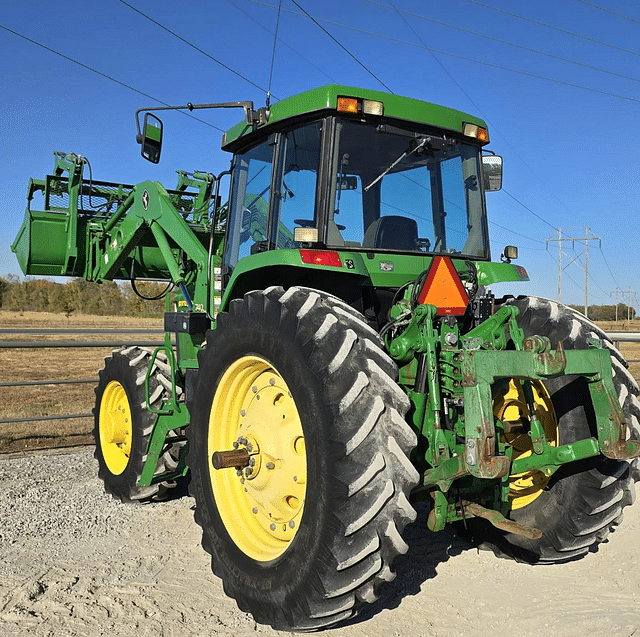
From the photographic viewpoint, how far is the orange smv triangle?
3.35 meters

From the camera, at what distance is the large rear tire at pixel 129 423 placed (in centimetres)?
514

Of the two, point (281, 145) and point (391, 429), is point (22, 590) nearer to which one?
point (391, 429)

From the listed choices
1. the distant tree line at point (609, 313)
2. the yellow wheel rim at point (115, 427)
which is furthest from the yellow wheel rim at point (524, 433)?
the distant tree line at point (609, 313)

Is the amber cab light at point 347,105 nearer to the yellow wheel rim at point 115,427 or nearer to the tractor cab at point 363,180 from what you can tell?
the tractor cab at point 363,180

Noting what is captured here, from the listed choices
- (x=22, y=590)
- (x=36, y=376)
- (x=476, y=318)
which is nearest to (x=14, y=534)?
(x=22, y=590)

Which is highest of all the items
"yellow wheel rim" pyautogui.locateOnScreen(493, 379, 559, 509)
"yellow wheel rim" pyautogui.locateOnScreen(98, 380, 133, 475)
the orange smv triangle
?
the orange smv triangle

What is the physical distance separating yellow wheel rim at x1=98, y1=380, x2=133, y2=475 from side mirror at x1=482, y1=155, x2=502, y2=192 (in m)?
3.39

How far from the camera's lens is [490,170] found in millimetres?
4375

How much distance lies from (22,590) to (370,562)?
205cm

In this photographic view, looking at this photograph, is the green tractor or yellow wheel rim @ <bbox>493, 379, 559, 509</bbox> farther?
yellow wheel rim @ <bbox>493, 379, 559, 509</bbox>

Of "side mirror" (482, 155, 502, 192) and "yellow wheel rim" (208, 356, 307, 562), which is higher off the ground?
"side mirror" (482, 155, 502, 192)

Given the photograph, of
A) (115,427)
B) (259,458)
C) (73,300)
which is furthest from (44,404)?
(73,300)

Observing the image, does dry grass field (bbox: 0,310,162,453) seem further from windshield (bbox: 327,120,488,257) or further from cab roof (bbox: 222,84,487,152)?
windshield (bbox: 327,120,488,257)

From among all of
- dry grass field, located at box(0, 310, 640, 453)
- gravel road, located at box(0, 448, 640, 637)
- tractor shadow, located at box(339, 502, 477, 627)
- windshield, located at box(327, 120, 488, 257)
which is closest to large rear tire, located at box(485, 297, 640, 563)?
gravel road, located at box(0, 448, 640, 637)
